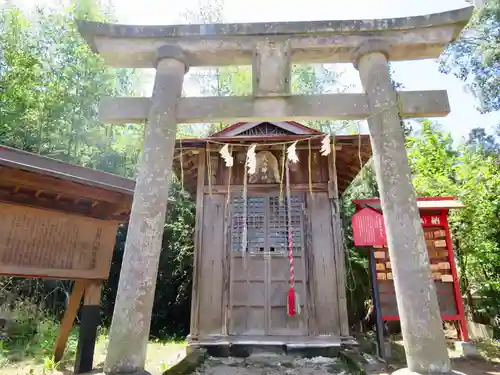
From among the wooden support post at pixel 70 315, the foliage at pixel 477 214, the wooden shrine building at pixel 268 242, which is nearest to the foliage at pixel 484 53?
the foliage at pixel 477 214

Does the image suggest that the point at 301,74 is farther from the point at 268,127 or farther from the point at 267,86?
the point at 267,86

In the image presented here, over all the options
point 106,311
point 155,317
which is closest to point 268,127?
point 155,317

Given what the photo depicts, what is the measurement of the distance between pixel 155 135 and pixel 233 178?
14.9 ft

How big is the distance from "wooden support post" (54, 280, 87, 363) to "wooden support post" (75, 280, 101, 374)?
0.71 feet

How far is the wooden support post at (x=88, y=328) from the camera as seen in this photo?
5.59m

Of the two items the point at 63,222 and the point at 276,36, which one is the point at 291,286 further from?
the point at 276,36

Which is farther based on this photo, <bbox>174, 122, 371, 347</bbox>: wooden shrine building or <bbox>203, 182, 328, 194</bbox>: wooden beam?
<bbox>203, 182, 328, 194</bbox>: wooden beam

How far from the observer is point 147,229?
13.0 ft

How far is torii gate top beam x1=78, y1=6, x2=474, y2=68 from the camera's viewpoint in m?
4.66

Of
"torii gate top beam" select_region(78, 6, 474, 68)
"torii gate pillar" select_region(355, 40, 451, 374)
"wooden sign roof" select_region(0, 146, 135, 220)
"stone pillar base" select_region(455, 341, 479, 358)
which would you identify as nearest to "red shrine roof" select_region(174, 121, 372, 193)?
"wooden sign roof" select_region(0, 146, 135, 220)

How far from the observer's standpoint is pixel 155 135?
14.4ft

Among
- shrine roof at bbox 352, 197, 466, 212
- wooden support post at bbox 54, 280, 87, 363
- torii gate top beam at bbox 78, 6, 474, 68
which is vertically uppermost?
torii gate top beam at bbox 78, 6, 474, 68

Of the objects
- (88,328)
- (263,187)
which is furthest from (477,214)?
(88,328)

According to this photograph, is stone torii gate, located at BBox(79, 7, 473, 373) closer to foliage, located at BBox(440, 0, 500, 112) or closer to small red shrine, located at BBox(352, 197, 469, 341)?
small red shrine, located at BBox(352, 197, 469, 341)
